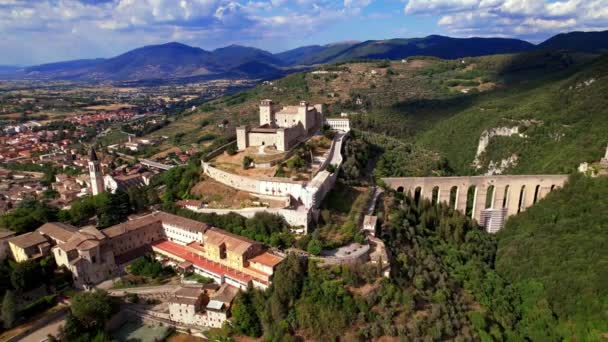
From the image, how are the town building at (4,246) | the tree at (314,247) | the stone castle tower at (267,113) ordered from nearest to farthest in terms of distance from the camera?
the tree at (314,247), the town building at (4,246), the stone castle tower at (267,113)

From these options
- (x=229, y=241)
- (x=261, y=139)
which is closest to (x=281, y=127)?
(x=261, y=139)

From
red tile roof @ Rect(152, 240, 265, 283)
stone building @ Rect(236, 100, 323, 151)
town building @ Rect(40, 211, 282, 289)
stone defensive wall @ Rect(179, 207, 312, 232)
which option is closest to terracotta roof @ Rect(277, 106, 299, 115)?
stone building @ Rect(236, 100, 323, 151)

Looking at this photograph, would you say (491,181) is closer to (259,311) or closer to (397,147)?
(397,147)

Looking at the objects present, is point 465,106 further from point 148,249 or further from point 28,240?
point 28,240

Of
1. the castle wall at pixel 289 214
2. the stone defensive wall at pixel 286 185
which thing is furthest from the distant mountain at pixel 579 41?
the castle wall at pixel 289 214

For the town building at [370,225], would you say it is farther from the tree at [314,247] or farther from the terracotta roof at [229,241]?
the terracotta roof at [229,241]

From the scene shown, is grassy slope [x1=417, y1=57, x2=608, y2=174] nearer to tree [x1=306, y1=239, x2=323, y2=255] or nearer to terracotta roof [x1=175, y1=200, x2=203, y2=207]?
tree [x1=306, y1=239, x2=323, y2=255]
